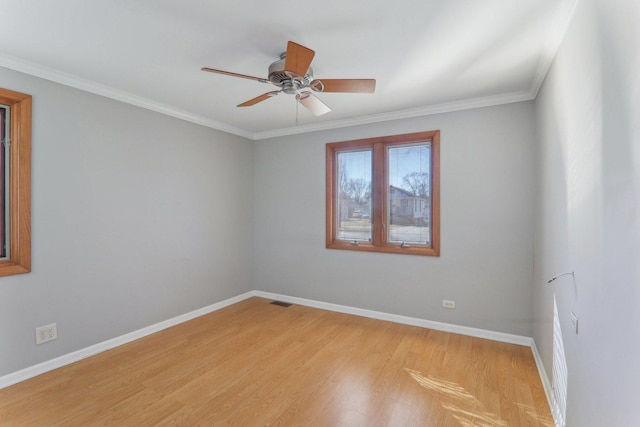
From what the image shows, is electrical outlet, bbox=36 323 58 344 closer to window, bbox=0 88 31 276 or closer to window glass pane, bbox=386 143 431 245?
window, bbox=0 88 31 276

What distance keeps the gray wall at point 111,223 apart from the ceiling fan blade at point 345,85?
2180mm

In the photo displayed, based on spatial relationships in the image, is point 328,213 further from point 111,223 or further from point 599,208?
point 599,208

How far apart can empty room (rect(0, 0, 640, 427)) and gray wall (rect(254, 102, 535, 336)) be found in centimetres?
2

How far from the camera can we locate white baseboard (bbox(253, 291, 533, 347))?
3104mm

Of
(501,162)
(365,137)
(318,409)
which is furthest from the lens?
(365,137)

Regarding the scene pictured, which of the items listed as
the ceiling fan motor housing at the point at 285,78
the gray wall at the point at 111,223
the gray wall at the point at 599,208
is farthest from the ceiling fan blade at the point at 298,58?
the gray wall at the point at 111,223

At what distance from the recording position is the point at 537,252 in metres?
2.83

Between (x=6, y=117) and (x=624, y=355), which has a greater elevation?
(x=6, y=117)

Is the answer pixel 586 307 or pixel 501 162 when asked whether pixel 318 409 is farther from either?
pixel 501 162

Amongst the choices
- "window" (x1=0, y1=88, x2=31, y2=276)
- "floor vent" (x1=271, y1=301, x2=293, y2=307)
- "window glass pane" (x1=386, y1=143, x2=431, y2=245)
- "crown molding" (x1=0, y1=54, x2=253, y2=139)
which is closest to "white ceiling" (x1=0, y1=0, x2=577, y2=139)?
"crown molding" (x1=0, y1=54, x2=253, y2=139)

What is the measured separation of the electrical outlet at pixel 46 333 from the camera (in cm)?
251

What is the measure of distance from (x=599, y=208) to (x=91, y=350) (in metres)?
3.92

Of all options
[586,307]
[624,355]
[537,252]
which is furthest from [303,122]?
[624,355]

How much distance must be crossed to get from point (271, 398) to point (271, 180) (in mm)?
3074
